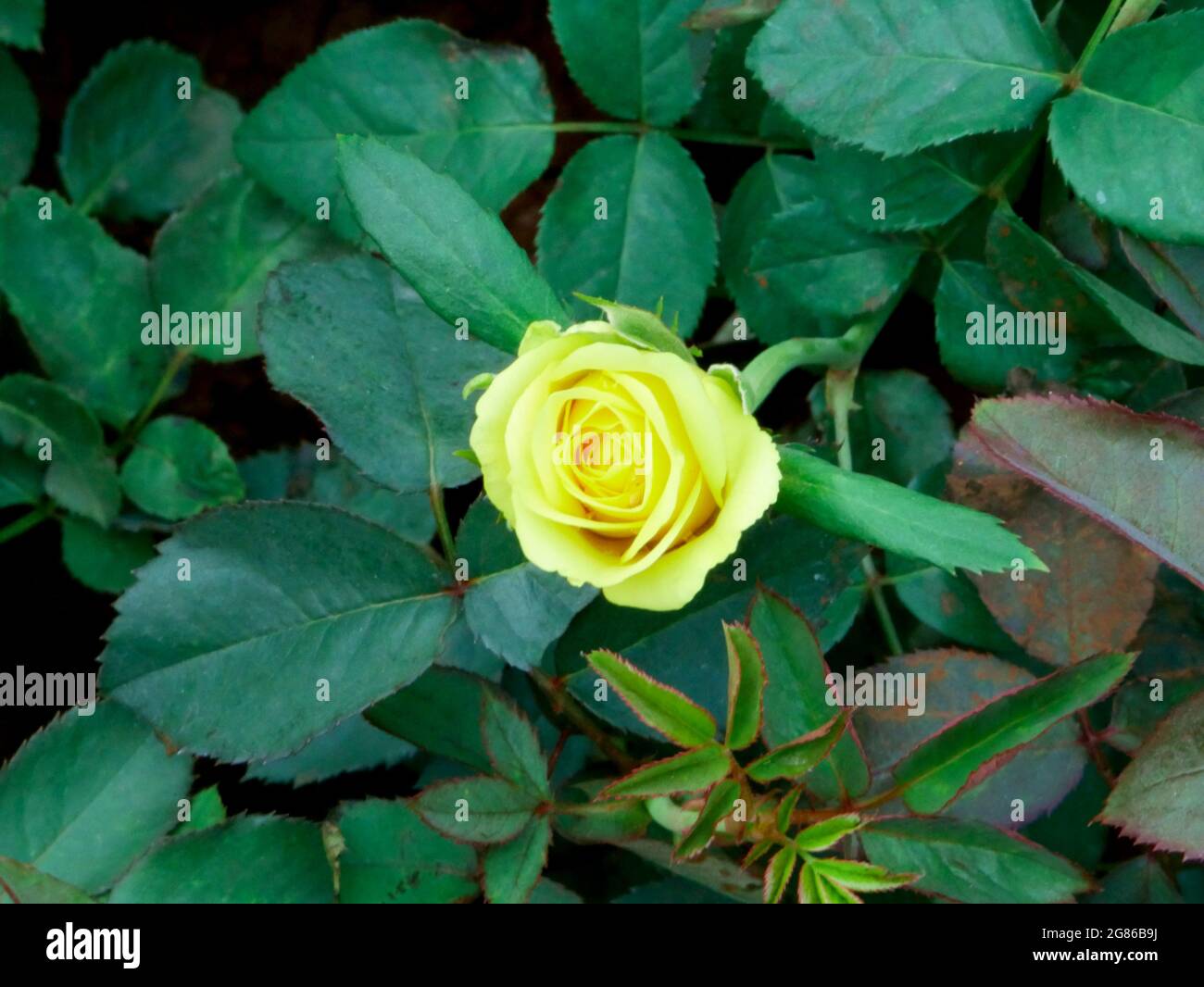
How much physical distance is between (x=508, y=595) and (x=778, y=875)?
346mm

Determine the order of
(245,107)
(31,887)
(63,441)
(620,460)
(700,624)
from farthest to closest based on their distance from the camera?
(245,107) < (63,441) < (700,624) < (31,887) < (620,460)

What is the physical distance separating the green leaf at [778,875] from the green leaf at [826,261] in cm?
59

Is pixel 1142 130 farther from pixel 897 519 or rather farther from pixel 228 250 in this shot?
pixel 228 250

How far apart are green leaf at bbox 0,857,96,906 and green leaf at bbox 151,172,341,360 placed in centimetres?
68

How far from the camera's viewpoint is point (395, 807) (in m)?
1.23

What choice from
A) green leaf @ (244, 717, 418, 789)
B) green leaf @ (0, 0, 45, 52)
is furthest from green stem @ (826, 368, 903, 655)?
green leaf @ (0, 0, 45, 52)

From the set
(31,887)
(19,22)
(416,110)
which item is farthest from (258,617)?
(19,22)

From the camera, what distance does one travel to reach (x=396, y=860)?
121cm

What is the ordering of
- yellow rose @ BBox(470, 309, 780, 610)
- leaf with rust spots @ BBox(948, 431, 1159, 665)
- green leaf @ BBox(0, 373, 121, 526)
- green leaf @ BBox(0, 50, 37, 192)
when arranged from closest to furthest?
yellow rose @ BBox(470, 309, 780, 610) → leaf with rust spots @ BBox(948, 431, 1159, 665) → green leaf @ BBox(0, 373, 121, 526) → green leaf @ BBox(0, 50, 37, 192)

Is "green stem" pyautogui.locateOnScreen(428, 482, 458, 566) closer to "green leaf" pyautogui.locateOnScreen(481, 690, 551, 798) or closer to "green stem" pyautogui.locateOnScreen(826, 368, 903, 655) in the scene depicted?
"green leaf" pyautogui.locateOnScreen(481, 690, 551, 798)

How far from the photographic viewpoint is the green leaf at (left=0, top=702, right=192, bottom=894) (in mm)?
1194

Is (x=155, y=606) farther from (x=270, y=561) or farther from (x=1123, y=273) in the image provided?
(x=1123, y=273)
